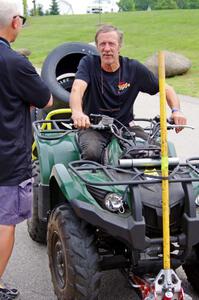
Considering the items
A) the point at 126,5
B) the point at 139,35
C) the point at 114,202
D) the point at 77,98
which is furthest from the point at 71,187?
the point at 126,5

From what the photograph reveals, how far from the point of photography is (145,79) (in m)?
4.33

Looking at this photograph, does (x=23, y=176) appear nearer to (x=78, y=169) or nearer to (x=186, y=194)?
(x=78, y=169)

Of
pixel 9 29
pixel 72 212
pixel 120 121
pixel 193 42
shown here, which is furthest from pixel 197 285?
pixel 193 42

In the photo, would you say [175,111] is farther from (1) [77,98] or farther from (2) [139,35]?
(2) [139,35]

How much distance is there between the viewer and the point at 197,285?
12.0 ft

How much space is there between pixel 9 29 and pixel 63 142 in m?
1.19

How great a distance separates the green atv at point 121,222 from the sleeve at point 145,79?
98cm

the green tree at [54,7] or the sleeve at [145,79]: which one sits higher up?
the green tree at [54,7]

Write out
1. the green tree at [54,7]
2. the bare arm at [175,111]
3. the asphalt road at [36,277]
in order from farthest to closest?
1. the green tree at [54,7]
2. the bare arm at [175,111]
3. the asphalt road at [36,277]

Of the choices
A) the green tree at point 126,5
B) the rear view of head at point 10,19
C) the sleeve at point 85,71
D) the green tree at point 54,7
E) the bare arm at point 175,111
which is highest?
the green tree at point 126,5

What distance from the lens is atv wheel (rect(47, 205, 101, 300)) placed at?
120 inches

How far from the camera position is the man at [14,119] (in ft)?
10.3

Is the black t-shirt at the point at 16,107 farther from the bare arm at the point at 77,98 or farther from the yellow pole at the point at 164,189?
the yellow pole at the point at 164,189

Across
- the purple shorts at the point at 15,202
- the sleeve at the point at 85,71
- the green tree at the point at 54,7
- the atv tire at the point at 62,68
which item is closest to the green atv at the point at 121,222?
the purple shorts at the point at 15,202
